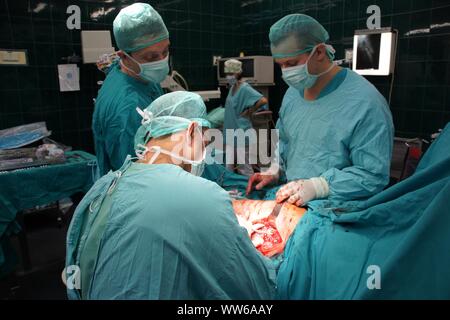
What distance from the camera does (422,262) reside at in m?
1.19

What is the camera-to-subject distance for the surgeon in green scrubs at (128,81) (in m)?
1.93

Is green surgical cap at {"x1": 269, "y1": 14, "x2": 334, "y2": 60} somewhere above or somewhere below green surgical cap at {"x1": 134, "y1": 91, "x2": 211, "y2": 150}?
above

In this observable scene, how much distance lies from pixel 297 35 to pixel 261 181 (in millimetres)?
837

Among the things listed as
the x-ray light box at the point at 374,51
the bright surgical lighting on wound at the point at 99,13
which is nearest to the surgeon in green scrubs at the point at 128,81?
the bright surgical lighting on wound at the point at 99,13

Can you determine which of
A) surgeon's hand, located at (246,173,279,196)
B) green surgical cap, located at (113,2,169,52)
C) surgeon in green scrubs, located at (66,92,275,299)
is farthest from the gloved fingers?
green surgical cap, located at (113,2,169,52)

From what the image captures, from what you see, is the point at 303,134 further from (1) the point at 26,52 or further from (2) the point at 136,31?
(1) the point at 26,52

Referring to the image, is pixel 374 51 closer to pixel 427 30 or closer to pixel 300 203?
pixel 427 30

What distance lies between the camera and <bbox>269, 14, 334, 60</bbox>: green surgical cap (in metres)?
1.86

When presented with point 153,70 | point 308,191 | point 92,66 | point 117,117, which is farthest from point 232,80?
point 308,191

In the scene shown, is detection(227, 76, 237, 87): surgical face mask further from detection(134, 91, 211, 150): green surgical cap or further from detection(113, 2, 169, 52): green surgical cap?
detection(134, 91, 211, 150): green surgical cap

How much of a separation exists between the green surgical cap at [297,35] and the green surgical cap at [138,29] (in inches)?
26.2

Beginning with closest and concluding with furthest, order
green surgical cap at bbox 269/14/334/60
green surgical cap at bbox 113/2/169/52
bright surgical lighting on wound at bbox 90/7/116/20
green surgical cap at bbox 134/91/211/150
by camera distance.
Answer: green surgical cap at bbox 134/91/211/150 < green surgical cap at bbox 269/14/334/60 < green surgical cap at bbox 113/2/169/52 < bright surgical lighting on wound at bbox 90/7/116/20

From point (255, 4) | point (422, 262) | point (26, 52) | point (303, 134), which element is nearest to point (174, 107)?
point (303, 134)

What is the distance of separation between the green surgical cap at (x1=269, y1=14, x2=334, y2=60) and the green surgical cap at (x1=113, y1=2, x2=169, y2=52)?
67 centimetres
